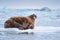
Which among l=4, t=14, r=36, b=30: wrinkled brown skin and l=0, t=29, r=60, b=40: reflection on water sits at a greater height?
l=4, t=14, r=36, b=30: wrinkled brown skin

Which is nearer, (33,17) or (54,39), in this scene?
(54,39)

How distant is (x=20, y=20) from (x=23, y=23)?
0.51ft

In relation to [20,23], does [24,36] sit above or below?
below

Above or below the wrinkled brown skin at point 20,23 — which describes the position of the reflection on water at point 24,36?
below

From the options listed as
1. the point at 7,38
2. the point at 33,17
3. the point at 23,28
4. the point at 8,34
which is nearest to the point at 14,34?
the point at 8,34

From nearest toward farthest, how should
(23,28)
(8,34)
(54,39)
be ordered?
(54,39), (8,34), (23,28)

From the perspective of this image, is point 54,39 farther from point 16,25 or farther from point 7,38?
point 16,25

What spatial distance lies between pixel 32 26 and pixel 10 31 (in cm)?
141

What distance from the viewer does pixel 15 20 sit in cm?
822

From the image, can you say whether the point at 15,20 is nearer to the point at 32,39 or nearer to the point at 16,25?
the point at 16,25

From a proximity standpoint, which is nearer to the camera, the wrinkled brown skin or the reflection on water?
the reflection on water

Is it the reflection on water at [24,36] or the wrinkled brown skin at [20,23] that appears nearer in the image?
the reflection on water at [24,36]

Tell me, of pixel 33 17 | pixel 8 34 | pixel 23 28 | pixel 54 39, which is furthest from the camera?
pixel 33 17

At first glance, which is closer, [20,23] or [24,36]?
[24,36]
